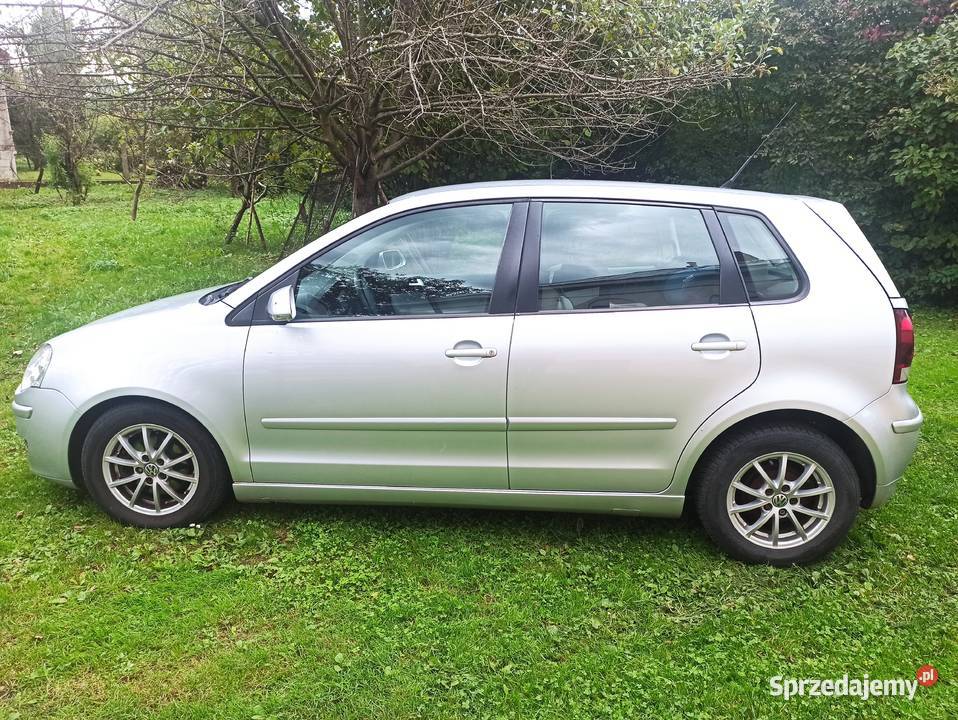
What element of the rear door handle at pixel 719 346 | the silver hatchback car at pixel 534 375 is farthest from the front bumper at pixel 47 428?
the rear door handle at pixel 719 346

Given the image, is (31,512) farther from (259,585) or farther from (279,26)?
(279,26)

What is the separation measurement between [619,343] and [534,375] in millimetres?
386

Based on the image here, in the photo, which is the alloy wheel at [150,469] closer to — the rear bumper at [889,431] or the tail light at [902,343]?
the rear bumper at [889,431]

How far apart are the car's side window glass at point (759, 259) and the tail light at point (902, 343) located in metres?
0.42

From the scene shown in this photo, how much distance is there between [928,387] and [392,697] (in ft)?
16.0

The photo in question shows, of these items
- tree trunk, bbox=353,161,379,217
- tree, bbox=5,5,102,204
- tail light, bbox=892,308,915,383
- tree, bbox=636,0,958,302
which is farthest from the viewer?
tree, bbox=636,0,958,302

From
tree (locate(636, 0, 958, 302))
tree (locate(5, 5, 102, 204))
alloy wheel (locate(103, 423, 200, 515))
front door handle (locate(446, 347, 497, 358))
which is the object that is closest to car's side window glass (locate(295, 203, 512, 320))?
front door handle (locate(446, 347, 497, 358))

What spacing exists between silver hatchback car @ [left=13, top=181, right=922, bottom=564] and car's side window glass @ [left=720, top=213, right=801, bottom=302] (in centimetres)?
1

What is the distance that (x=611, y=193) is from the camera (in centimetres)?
334

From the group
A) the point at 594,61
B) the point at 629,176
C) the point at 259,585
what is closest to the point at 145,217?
the point at 629,176

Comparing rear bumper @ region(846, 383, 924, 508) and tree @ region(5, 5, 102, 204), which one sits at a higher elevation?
tree @ region(5, 5, 102, 204)

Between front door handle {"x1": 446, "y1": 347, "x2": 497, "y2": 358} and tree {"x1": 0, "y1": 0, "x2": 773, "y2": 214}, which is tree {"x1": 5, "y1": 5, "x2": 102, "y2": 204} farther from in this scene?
front door handle {"x1": 446, "y1": 347, "x2": 497, "y2": 358}

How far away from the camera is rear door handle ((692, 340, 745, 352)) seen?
9.88ft

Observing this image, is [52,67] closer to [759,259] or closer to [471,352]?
[471,352]
